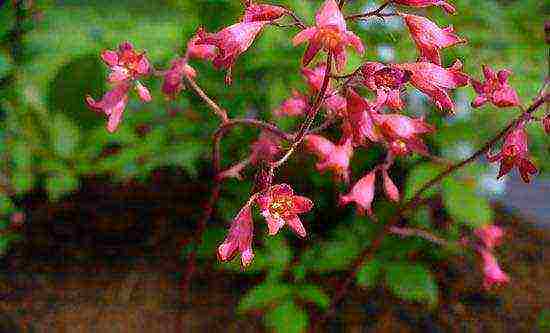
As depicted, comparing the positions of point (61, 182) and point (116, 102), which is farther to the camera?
point (61, 182)

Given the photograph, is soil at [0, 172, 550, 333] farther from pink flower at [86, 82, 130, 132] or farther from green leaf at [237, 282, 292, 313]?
pink flower at [86, 82, 130, 132]

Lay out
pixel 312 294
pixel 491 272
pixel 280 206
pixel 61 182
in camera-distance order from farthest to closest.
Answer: pixel 61 182 → pixel 312 294 → pixel 491 272 → pixel 280 206

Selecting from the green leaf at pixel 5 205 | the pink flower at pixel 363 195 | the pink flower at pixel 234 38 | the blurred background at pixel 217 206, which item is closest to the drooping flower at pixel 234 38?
the pink flower at pixel 234 38

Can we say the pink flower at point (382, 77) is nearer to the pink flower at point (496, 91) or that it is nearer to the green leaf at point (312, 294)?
the pink flower at point (496, 91)

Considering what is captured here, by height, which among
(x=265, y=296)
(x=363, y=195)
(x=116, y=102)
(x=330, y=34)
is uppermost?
(x=330, y=34)

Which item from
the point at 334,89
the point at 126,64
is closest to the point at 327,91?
the point at 334,89

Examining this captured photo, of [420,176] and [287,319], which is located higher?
[420,176]

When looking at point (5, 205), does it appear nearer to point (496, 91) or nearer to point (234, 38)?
point (234, 38)

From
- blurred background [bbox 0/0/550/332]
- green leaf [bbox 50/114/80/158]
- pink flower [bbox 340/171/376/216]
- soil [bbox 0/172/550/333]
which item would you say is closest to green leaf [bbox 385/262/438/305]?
blurred background [bbox 0/0/550/332]
